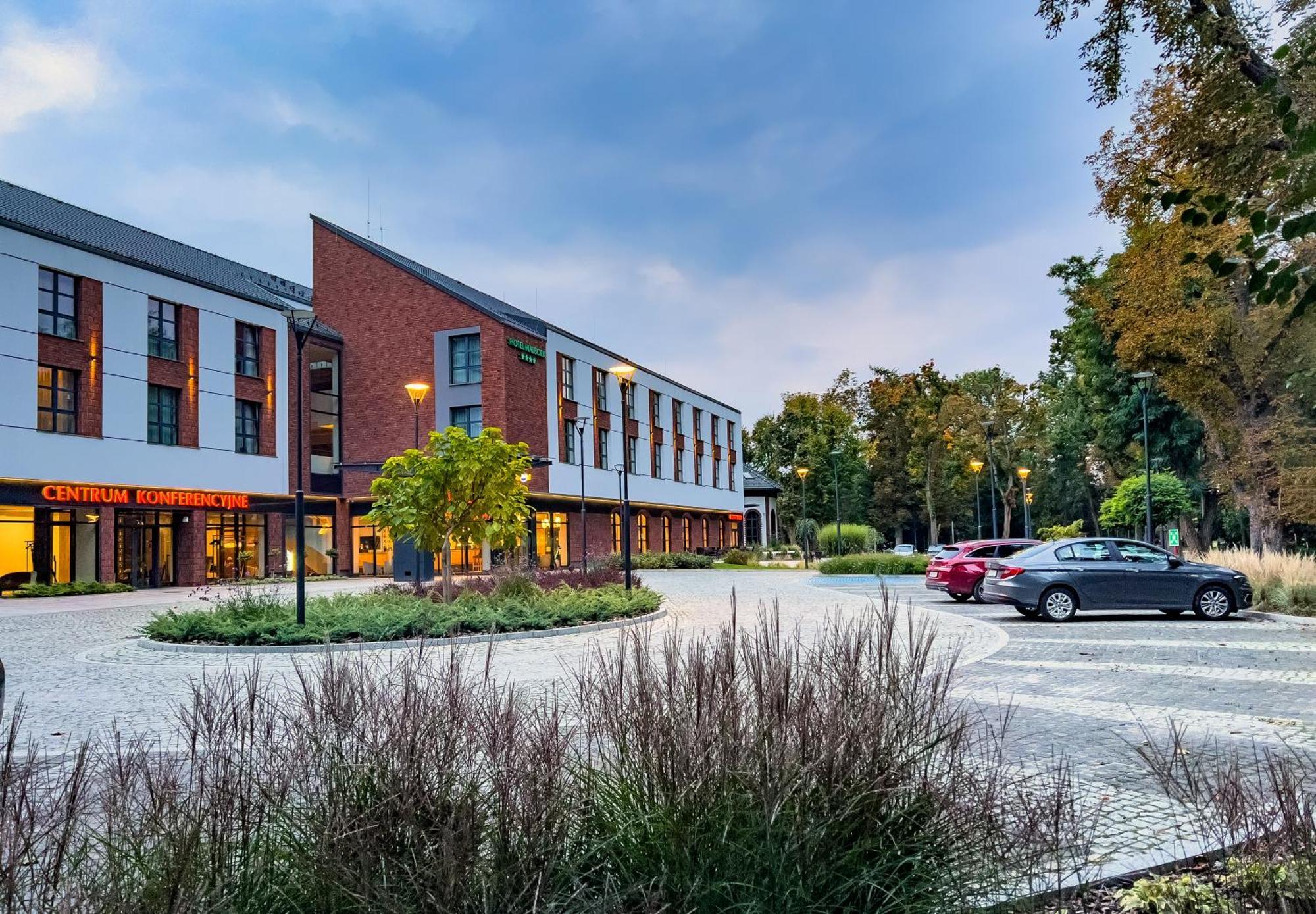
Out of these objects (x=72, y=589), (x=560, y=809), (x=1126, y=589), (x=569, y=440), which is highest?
(x=569, y=440)

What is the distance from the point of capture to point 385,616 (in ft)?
47.1

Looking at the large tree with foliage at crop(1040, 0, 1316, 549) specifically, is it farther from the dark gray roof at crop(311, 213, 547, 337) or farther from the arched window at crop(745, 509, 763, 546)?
the arched window at crop(745, 509, 763, 546)

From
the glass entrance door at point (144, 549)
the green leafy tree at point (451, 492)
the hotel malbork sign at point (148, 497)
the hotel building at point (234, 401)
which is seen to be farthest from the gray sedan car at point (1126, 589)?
the glass entrance door at point (144, 549)

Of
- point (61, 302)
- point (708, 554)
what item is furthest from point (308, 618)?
point (708, 554)

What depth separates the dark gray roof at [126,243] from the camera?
31.9 metres

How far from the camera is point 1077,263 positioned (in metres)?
48.5

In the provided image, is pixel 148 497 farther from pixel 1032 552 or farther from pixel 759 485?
pixel 759 485

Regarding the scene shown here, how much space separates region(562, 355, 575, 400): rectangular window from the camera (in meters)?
47.3

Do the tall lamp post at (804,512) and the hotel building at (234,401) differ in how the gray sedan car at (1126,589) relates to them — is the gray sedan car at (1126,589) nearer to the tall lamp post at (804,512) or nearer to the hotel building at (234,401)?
the hotel building at (234,401)

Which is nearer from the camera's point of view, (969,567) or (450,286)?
(969,567)

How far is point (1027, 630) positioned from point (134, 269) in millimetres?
33339

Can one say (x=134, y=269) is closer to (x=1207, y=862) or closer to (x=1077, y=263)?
(x=1207, y=862)

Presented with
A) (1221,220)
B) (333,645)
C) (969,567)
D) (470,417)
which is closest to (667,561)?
(470,417)

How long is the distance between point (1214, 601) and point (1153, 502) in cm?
1779
